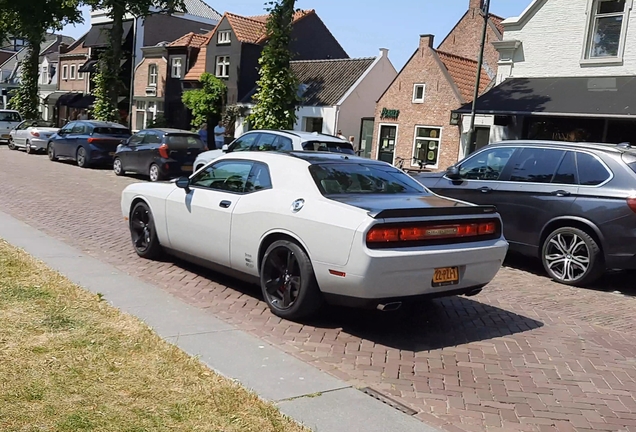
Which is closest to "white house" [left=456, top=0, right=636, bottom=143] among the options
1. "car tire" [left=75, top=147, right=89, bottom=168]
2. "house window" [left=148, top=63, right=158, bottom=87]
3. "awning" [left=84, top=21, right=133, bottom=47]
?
"car tire" [left=75, top=147, right=89, bottom=168]

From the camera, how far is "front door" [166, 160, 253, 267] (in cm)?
669

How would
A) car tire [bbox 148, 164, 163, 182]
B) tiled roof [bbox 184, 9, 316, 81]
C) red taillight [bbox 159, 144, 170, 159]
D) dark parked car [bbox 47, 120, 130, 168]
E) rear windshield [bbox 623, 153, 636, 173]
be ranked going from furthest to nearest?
tiled roof [bbox 184, 9, 316, 81] < dark parked car [bbox 47, 120, 130, 168] < car tire [bbox 148, 164, 163, 182] < red taillight [bbox 159, 144, 170, 159] < rear windshield [bbox 623, 153, 636, 173]

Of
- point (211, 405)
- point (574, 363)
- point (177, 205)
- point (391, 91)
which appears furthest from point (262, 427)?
point (391, 91)

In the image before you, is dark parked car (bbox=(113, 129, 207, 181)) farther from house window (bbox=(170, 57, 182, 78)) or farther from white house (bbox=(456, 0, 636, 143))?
house window (bbox=(170, 57, 182, 78))

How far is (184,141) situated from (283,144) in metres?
5.83

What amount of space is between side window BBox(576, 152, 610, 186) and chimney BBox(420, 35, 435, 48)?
1992 centimetres

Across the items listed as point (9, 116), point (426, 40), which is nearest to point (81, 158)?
point (426, 40)

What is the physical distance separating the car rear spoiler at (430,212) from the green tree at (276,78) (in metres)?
18.6

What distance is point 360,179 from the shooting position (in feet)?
20.8

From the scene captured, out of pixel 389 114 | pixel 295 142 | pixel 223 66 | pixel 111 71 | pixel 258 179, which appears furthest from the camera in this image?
pixel 223 66

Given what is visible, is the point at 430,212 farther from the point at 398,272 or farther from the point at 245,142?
the point at 245,142

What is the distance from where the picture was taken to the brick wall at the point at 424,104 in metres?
26.3

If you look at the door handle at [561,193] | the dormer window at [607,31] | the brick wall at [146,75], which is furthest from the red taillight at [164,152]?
the brick wall at [146,75]

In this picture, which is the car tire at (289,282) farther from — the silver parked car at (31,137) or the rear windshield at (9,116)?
the rear windshield at (9,116)
